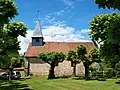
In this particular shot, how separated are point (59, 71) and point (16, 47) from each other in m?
31.6

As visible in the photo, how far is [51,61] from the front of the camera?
48812mm

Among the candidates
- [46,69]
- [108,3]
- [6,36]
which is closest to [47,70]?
[46,69]

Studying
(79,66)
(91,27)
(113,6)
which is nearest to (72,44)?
(79,66)

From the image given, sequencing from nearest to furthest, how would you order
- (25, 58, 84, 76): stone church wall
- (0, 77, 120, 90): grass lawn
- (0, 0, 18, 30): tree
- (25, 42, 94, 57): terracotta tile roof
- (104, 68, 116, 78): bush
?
(0, 0, 18, 30): tree < (0, 77, 120, 90): grass lawn < (104, 68, 116, 78): bush < (25, 58, 84, 76): stone church wall < (25, 42, 94, 57): terracotta tile roof

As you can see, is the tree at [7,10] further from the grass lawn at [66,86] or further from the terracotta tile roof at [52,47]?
the terracotta tile roof at [52,47]

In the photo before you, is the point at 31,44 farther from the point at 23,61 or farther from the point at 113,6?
the point at 113,6

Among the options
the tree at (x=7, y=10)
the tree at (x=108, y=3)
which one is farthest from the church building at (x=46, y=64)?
the tree at (x=108, y=3)

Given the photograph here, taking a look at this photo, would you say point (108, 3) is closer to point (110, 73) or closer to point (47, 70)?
point (110, 73)

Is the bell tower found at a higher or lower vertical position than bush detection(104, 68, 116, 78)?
higher

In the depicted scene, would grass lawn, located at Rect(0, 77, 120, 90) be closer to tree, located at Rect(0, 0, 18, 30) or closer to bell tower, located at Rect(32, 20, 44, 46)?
tree, located at Rect(0, 0, 18, 30)

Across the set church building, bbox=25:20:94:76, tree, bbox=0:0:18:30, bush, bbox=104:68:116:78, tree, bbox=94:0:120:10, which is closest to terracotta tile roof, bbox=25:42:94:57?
church building, bbox=25:20:94:76

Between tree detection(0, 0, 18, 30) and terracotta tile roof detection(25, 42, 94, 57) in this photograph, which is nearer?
tree detection(0, 0, 18, 30)

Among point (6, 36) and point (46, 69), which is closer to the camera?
point (6, 36)

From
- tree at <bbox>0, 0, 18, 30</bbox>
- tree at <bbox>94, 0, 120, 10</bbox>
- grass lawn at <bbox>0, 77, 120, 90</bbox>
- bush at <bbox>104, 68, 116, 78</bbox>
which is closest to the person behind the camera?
tree at <bbox>94, 0, 120, 10</bbox>
